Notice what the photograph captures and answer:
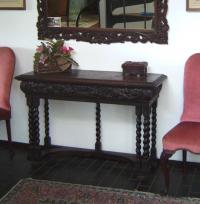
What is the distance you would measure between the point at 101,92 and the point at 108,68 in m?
0.45

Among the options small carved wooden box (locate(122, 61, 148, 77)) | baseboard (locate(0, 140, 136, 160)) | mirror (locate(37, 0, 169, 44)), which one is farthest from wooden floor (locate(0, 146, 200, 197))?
mirror (locate(37, 0, 169, 44))

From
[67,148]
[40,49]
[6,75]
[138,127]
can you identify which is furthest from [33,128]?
[138,127]

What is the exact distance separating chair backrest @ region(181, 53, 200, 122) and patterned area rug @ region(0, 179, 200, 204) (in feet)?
2.20

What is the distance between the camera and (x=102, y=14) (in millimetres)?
3676

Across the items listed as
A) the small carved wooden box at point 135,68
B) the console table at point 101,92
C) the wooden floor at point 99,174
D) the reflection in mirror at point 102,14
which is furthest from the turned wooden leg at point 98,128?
the reflection in mirror at point 102,14

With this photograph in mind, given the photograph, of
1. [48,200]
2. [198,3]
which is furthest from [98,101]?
[198,3]

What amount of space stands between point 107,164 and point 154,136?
484 mm

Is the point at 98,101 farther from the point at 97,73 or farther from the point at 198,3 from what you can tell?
the point at 198,3

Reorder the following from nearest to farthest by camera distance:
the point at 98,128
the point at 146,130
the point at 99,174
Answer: the point at 146,130, the point at 99,174, the point at 98,128

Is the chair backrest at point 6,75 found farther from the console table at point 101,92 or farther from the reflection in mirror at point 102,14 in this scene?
the reflection in mirror at point 102,14

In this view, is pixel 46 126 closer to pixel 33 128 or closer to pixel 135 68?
pixel 33 128

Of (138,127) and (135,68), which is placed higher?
(135,68)

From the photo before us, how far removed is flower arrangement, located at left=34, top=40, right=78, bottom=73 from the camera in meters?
3.70

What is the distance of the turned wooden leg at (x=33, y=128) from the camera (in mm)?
3670
